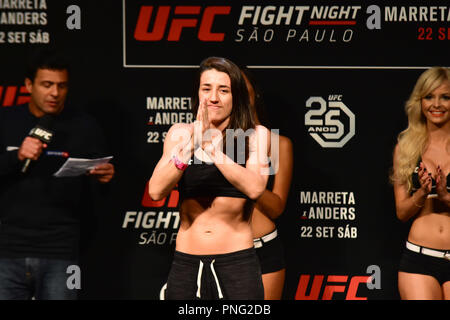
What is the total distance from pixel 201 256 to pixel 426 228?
1541 mm

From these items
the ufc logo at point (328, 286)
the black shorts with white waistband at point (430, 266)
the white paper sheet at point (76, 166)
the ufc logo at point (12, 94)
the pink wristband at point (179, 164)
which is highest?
the ufc logo at point (12, 94)

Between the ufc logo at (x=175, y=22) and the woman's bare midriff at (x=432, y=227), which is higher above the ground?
the ufc logo at (x=175, y=22)

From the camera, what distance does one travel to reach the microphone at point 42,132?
3.72m

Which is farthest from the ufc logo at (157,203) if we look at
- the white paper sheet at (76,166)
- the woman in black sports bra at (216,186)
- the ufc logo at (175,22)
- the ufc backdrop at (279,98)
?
the woman in black sports bra at (216,186)

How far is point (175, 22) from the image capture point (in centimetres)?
440

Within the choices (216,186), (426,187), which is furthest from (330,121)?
(216,186)

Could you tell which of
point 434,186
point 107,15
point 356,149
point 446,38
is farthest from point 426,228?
point 107,15

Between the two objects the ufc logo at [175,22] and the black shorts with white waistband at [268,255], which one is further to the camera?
the ufc logo at [175,22]

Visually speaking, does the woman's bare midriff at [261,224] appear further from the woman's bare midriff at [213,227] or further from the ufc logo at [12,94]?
the ufc logo at [12,94]

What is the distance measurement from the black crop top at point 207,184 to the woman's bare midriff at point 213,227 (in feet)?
0.08

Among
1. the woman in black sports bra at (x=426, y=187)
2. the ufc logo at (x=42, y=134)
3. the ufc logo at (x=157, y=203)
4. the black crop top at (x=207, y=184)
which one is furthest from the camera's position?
the ufc logo at (x=157, y=203)

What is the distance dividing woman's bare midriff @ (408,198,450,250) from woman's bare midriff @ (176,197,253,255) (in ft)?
4.14

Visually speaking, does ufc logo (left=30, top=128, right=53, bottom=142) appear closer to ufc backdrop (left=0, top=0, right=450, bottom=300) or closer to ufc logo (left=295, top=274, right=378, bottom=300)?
ufc backdrop (left=0, top=0, right=450, bottom=300)

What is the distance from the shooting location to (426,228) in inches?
154
